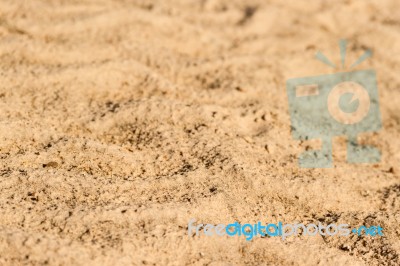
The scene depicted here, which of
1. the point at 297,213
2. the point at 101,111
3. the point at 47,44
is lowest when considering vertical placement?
the point at 297,213

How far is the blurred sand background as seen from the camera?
49.9 inches

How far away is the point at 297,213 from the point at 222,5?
4.49 feet

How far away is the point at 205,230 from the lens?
1300 millimetres

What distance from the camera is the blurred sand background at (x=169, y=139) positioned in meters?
1.27

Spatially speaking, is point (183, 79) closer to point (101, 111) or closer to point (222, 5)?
point (101, 111)

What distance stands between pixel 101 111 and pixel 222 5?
42.3 inches

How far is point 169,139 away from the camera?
1.58 meters

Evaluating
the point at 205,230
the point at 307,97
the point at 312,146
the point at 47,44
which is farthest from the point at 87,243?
the point at 307,97

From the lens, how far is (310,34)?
7.76 ft

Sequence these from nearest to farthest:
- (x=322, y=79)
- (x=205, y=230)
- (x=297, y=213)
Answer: (x=205, y=230) < (x=297, y=213) < (x=322, y=79)

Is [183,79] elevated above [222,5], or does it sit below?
below

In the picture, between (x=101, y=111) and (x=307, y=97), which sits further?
(x=307, y=97)

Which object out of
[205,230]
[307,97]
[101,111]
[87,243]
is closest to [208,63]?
[307,97]

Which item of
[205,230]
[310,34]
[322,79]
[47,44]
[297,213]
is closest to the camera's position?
[205,230]
